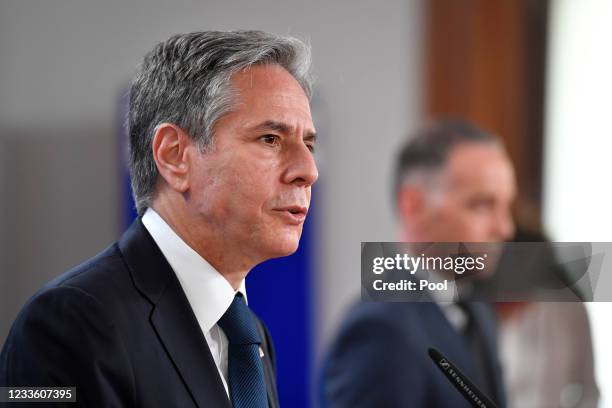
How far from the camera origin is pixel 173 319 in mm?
816

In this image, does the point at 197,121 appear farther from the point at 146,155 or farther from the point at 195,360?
the point at 195,360

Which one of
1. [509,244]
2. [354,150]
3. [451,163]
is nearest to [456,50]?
[354,150]

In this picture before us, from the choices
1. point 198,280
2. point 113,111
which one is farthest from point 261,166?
point 113,111

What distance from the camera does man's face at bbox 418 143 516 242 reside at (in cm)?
112

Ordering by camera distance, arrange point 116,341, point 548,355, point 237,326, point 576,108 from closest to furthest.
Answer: point 116,341, point 237,326, point 548,355, point 576,108

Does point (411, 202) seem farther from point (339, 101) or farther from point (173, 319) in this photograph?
point (339, 101)

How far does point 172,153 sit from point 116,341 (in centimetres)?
18

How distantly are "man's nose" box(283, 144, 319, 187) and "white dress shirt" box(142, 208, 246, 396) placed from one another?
0.12m

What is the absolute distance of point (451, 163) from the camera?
142 centimetres

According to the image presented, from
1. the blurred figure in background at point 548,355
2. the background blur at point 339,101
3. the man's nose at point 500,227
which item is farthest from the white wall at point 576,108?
the man's nose at point 500,227

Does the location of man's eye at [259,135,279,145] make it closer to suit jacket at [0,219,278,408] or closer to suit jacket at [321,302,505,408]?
suit jacket at [0,219,278,408]

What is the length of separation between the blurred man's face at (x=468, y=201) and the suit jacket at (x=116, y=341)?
1.12 feet

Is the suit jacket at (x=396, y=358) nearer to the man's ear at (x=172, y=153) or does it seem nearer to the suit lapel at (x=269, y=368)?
the suit lapel at (x=269, y=368)

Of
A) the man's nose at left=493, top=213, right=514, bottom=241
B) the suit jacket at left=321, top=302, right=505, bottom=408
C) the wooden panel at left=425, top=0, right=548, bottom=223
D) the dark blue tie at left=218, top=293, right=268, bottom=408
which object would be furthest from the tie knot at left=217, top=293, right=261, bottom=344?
the wooden panel at left=425, top=0, right=548, bottom=223
